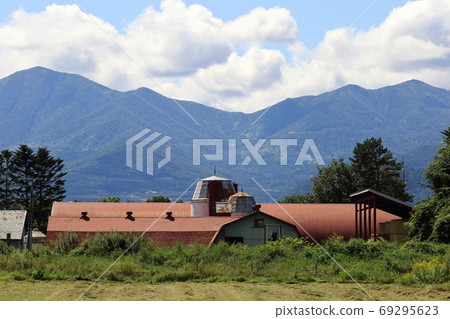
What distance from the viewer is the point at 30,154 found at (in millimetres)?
107250

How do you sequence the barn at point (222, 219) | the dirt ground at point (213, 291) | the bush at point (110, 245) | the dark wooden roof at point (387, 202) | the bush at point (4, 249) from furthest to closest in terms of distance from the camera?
the barn at point (222, 219) → the dark wooden roof at point (387, 202) → the bush at point (4, 249) → the bush at point (110, 245) → the dirt ground at point (213, 291)

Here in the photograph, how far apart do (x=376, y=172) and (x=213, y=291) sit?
83.9 m

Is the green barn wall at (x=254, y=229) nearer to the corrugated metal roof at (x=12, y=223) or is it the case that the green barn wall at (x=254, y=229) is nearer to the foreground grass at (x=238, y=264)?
the foreground grass at (x=238, y=264)

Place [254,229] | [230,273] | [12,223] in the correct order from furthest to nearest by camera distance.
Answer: [12,223], [254,229], [230,273]

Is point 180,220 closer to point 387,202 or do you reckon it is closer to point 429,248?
point 387,202

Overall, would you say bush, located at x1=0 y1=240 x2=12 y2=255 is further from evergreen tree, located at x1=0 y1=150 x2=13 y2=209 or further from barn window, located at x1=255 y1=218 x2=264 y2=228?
evergreen tree, located at x1=0 y1=150 x2=13 y2=209

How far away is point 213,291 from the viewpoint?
2406 cm

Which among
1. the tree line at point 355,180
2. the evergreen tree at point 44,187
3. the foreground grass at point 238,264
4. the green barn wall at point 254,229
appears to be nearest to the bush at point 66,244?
the foreground grass at point 238,264

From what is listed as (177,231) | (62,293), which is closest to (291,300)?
(62,293)

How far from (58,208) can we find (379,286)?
43.5m

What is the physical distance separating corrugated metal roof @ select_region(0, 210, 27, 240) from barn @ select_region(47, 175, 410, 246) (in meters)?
5.53

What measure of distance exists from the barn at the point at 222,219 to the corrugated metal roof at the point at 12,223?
5.53 meters

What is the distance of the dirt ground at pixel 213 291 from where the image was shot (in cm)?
2238

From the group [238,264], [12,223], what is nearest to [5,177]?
[12,223]
